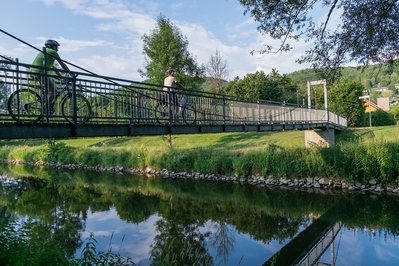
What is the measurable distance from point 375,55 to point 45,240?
10.1 m

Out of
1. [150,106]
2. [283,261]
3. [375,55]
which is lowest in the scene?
[283,261]

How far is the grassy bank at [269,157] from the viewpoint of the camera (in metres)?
13.8

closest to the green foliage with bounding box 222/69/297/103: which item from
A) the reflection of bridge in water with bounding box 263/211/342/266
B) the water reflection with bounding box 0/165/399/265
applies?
the water reflection with bounding box 0/165/399/265

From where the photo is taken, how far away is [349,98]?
34.0 metres

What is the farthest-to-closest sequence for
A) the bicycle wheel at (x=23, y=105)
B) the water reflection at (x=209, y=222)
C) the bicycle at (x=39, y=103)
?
the water reflection at (x=209, y=222), the bicycle at (x=39, y=103), the bicycle wheel at (x=23, y=105)

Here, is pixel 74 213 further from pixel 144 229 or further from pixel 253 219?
pixel 253 219

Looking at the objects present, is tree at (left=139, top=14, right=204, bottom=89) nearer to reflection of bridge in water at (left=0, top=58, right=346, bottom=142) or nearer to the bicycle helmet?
reflection of bridge in water at (left=0, top=58, right=346, bottom=142)

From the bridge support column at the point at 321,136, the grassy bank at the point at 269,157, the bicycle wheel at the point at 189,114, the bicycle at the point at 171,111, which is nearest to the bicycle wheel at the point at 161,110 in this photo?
the bicycle at the point at 171,111

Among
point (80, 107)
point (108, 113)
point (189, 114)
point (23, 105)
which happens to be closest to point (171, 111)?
point (189, 114)

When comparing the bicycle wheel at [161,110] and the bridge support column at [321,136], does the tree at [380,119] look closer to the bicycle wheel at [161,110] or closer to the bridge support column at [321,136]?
the bridge support column at [321,136]

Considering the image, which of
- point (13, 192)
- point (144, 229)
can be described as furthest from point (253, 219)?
point (13, 192)

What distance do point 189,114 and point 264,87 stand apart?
29023mm

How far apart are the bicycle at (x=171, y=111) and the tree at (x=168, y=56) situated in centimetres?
1450

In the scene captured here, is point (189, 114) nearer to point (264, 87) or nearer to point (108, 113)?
point (108, 113)
